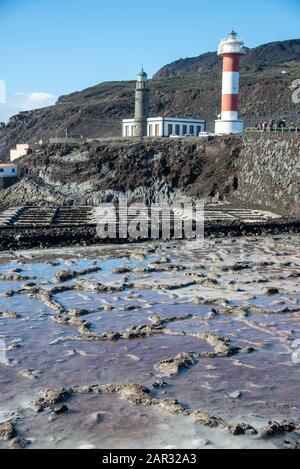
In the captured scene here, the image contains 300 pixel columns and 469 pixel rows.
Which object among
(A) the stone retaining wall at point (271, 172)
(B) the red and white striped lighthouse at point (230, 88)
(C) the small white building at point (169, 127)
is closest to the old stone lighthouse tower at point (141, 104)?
(C) the small white building at point (169, 127)

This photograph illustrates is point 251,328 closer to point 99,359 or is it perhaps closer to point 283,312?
point 283,312

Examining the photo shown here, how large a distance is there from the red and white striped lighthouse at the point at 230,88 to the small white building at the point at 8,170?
1623cm

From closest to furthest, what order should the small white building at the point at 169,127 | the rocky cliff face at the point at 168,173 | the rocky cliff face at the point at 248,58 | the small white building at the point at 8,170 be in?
the rocky cliff face at the point at 168,173 < the small white building at the point at 8,170 < the small white building at the point at 169,127 < the rocky cliff face at the point at 248,58

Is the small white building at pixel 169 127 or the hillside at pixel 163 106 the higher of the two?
the hillside at pixel 163 106

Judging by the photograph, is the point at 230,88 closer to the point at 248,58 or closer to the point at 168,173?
the point at 168,173

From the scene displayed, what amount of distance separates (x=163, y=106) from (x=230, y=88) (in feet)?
143

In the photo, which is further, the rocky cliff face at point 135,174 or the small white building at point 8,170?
the small white building at point 8,170

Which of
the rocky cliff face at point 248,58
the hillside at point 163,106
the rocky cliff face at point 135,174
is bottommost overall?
the rocky cliff face at point 135,174

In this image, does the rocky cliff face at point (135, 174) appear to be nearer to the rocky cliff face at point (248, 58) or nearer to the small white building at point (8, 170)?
the small white building at point (8, 170)

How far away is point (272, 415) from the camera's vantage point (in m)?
7.15

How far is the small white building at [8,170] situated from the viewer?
44947 millimetres

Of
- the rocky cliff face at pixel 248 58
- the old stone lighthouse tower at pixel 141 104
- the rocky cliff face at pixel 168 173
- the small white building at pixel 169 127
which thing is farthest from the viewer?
the rocky cliff face at pixel 248 58
